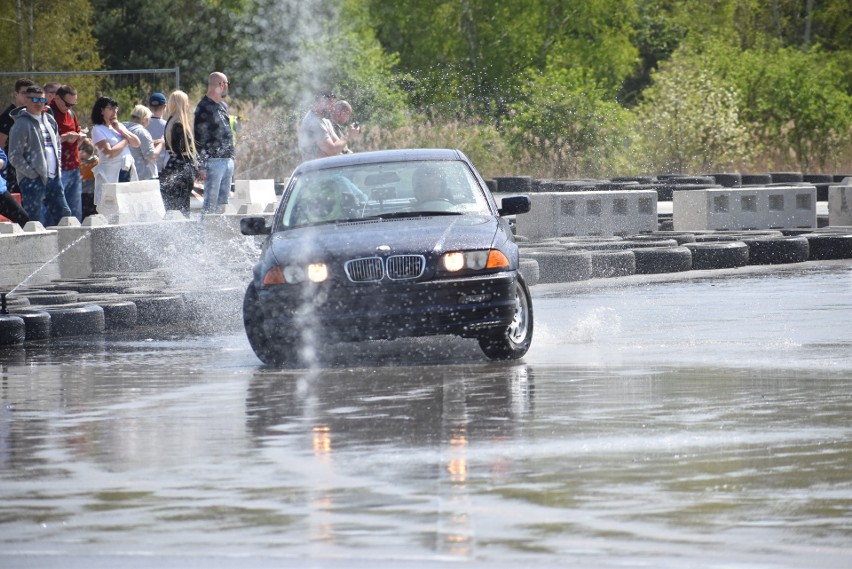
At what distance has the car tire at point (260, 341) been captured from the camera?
1371 centimetres

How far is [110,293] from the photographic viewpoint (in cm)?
1856

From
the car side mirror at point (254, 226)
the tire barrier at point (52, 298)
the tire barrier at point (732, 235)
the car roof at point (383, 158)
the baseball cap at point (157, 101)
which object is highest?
the baseball cap at point (157, 101)

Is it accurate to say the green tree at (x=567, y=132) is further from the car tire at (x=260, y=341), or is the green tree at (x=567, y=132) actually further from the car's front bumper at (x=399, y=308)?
the car's front bumper at (x=399, y=308)

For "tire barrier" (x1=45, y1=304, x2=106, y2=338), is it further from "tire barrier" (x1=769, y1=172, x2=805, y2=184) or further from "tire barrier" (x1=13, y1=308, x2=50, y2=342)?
"tire barrier" (x1=769, y1=172, x2=805, y2=184)

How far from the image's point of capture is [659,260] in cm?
2284

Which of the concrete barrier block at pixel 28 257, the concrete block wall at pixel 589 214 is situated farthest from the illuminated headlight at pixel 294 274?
the concrete block wall at pixel 589 214

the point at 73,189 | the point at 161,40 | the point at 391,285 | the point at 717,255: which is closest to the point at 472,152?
the point at 717,255

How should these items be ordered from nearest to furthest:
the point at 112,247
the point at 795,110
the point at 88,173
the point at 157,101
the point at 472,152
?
the point at 112,247 < the point at 88,173 < the point at 157,101 < the point at 472,152 < the point at 795,110

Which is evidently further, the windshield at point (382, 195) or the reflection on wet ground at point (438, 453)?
the windshield at point (382, 195)

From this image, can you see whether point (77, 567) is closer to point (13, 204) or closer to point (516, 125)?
point (13, 204)

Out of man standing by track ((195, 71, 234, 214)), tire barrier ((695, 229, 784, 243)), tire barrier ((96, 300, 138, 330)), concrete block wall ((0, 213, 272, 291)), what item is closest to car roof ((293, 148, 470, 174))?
tire barrier ((96, 300, 138, 330))

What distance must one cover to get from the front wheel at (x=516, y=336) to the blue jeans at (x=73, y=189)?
34.1 feet

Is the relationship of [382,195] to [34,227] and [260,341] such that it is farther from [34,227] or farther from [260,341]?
[34,227]

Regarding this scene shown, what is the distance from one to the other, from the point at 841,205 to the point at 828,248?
6.44 m
